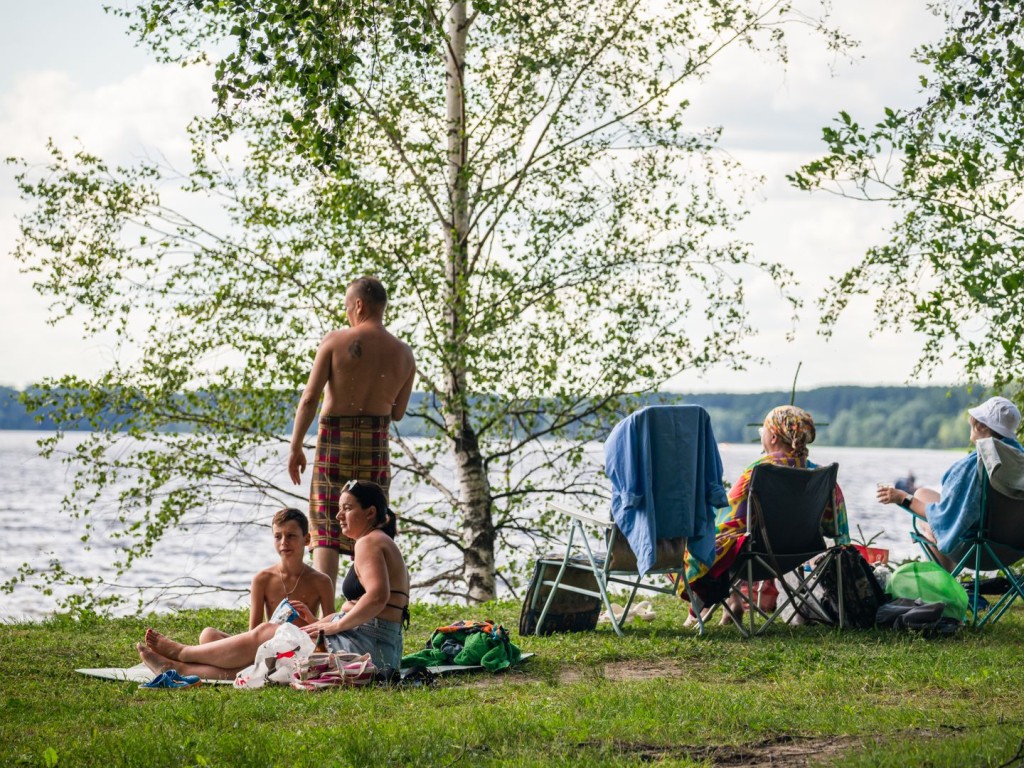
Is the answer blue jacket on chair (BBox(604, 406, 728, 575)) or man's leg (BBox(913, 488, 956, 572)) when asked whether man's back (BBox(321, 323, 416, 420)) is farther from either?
man's leg (BBox(913, 488, 956, 572))

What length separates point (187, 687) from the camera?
5.40 meters

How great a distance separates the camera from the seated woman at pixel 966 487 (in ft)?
23.4

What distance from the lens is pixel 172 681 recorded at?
5457 mm

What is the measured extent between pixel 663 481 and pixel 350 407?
1796 millimetres

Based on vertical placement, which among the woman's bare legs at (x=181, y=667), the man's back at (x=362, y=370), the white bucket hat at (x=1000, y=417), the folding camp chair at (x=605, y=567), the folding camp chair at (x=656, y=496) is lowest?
the woman's bare legs at (x=181, y=667)

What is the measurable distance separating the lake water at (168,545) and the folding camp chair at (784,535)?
1868 mm

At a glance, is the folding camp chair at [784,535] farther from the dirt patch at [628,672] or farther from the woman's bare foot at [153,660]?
the woman's bare foot at [153,660]

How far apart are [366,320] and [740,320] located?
18.3 feet

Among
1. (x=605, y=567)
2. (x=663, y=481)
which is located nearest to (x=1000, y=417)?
(x=663, y=481)

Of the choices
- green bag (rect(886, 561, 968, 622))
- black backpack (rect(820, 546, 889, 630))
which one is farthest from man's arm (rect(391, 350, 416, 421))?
green bag (rect(886, 561, 968, 622))

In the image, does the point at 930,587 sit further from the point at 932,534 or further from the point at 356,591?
the point at 356,591

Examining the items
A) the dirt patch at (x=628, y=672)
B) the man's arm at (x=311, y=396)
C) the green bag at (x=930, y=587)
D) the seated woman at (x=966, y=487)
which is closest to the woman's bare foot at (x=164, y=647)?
the man's arm at (x=311, y=396)

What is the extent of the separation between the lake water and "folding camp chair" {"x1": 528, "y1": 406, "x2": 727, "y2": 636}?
81.1 inches

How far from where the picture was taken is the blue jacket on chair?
6.88 metres
